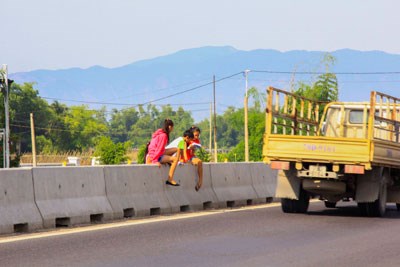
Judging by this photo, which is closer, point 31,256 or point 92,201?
point 31,256

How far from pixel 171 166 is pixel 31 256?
7.79m

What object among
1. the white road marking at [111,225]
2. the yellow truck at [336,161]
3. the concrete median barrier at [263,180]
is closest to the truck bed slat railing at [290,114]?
the yellow truck at [336,161]

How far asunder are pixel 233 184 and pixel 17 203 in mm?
8326

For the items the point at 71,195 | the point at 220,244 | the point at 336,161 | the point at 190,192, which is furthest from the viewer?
the point at 190,192

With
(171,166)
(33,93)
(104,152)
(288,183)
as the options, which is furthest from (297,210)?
(33,93)

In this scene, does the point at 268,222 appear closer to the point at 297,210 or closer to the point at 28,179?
the point at 297,210

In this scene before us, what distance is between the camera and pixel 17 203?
1520 centimetres

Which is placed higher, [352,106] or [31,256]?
[352,106]

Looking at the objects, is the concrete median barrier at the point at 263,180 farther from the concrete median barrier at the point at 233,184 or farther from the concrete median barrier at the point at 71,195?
the concrete median barrier at the point at 71,195

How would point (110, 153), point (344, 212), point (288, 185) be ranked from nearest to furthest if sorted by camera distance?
point (288, 185) → point (344, 212) → point (110, 153)

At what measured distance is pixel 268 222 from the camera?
17.7m

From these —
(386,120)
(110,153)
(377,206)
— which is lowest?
(110,153)

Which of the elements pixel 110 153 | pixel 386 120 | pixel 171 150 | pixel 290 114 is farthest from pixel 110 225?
pixel 110 153

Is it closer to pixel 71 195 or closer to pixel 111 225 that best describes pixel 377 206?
pixel 111 225
